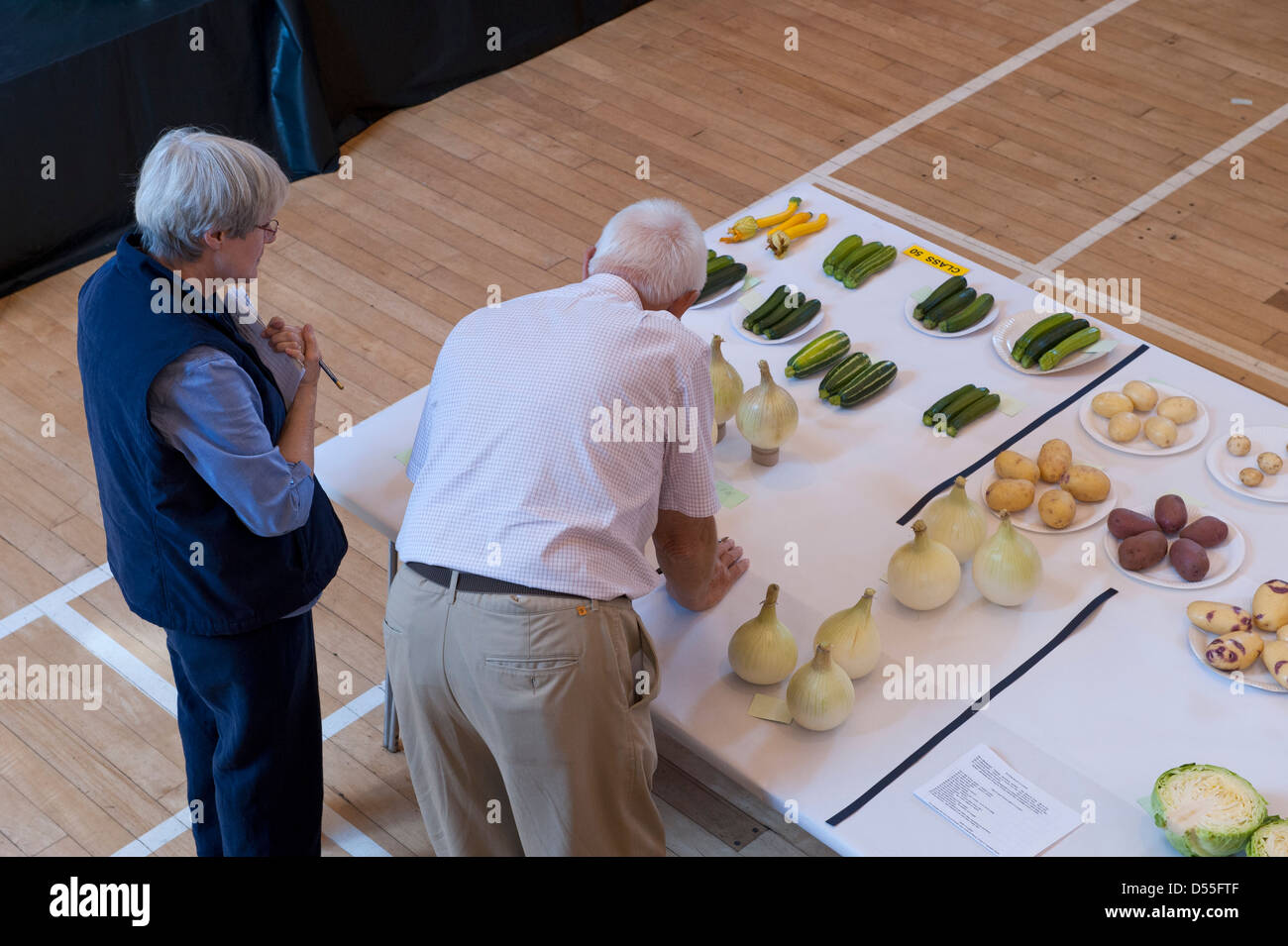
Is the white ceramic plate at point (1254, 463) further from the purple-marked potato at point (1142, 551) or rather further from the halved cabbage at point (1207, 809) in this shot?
the halved cabbage at point (1207, 809)

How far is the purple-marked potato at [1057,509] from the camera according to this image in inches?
108

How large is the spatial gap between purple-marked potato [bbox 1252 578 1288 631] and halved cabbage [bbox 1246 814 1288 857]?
48 cm

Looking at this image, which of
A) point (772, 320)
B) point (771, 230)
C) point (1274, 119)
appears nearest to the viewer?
point (772, 320)

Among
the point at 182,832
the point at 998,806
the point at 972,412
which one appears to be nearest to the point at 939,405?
the point at 972,412

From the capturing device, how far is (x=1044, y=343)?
3166 millimetres

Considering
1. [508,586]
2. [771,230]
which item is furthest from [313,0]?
[508,586]

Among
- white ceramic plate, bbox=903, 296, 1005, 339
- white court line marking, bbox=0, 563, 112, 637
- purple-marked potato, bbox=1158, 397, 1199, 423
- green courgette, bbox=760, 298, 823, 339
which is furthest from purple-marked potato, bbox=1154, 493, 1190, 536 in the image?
white court line marking, bbox=0, 563, 112, 637

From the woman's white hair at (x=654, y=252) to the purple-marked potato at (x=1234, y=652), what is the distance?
115cm

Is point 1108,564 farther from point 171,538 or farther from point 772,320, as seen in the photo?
point 171,538

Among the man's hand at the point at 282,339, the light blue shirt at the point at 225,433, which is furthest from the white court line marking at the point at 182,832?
the man's hand at the point at 282,339

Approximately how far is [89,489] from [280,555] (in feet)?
6.58

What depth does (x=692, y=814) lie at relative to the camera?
10.9 ft
